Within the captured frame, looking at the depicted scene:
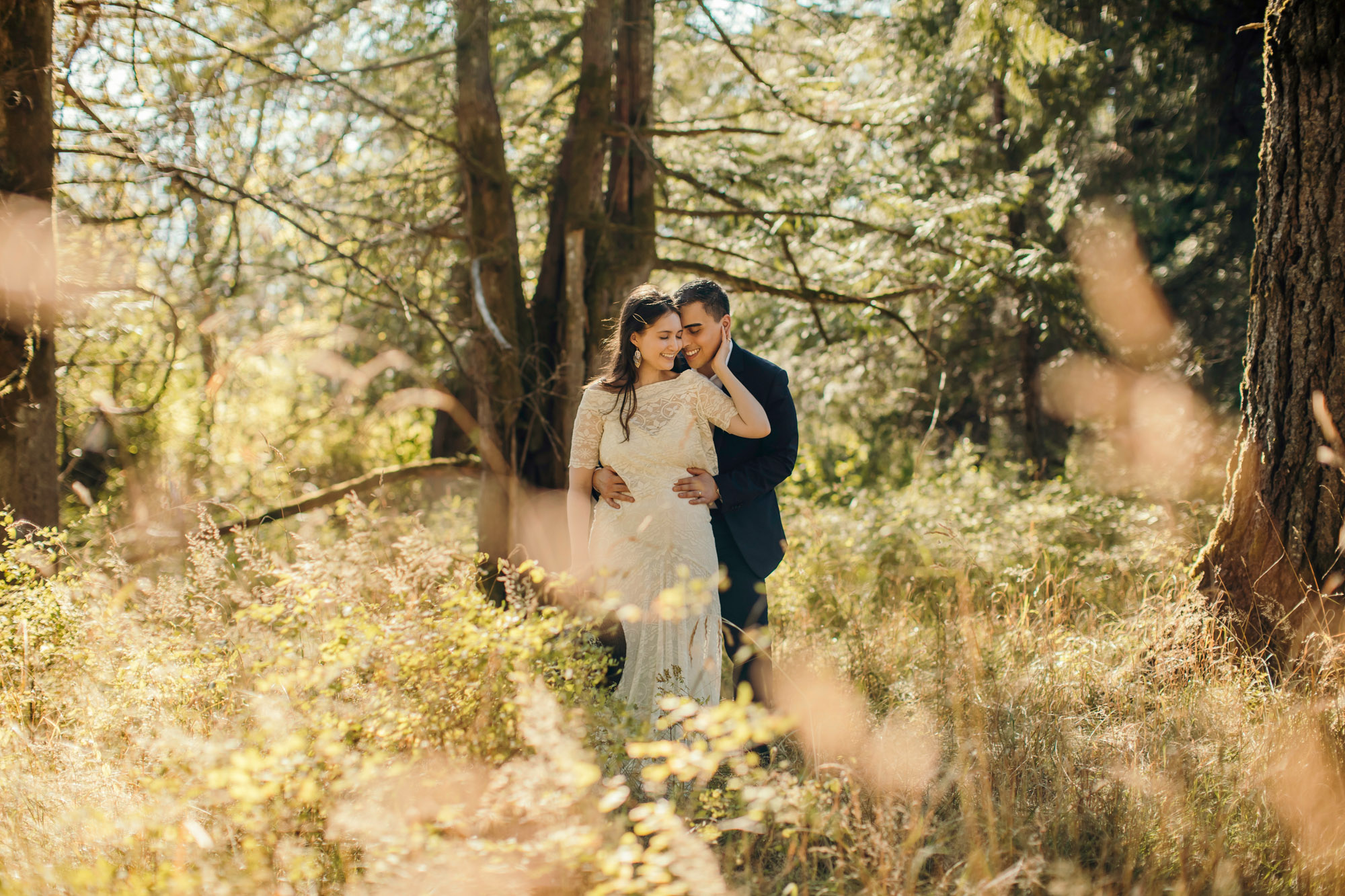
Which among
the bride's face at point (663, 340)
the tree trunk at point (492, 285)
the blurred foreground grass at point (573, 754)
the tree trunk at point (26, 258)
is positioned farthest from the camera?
the tree trunk at point (492, 285)

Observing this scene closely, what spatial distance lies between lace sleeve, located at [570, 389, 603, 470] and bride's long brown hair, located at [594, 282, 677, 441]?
0.30 ft

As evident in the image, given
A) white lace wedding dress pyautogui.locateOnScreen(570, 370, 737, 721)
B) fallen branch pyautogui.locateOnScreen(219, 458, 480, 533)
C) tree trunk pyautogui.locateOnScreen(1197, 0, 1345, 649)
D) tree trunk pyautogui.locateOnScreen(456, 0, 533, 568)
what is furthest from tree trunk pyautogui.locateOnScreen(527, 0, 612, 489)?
tree trunk pyautogui.locateOnScreen(1197, 0, 1345, 649)

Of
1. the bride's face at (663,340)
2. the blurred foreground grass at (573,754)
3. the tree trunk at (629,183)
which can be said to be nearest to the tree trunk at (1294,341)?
the blurred foreground grass at (573,754)

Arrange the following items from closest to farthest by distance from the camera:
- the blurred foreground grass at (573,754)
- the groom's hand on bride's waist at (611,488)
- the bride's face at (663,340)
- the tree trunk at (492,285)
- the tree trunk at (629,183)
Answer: the blurred foreground grass at (573,754) < the bride's face at (663,340) < the groom's hand on bride's waist at (611,488) < the tree trunk at (492,285) < the tree trunk at (629,183)

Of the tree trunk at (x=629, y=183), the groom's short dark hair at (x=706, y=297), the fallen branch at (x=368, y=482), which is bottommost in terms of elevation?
the fallen branch at (x=368, y=482)

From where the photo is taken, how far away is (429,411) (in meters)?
11.8

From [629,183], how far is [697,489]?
A: 3404 mm

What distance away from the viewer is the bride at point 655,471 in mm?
3549

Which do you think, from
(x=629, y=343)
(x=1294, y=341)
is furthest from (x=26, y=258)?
(x=1294, y=341)

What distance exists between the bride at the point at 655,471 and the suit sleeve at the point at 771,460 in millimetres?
137

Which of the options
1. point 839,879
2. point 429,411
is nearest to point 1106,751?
point 839,879

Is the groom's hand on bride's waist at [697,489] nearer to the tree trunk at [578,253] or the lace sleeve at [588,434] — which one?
the lace sleeve at [588,434]

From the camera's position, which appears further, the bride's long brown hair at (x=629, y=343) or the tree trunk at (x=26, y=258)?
the tree trunk at (x=26, y=258)

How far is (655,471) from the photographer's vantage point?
3.63 m
